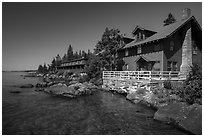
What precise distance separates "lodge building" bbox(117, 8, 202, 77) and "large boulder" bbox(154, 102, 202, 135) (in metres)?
12.7

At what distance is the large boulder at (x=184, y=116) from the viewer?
8.23 meters

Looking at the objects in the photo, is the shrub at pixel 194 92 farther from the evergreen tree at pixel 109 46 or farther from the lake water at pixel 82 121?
the evergreen tree at pixel 109 46

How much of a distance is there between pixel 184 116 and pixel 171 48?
15786 mm

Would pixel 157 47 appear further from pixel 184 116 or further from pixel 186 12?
pixel 184 116

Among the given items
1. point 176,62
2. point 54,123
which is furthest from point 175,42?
point 54,123

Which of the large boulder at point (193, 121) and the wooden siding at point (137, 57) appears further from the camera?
the wooden siding at point (137, 57)

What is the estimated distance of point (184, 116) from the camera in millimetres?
9445

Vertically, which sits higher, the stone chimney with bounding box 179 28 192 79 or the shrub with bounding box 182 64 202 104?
the stone chimney with bounding box 179 28 192 79

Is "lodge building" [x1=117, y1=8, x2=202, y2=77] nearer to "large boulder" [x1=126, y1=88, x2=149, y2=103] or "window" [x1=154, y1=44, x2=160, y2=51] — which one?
"window" [x1=154, y1=44, x2=160, y2=51]

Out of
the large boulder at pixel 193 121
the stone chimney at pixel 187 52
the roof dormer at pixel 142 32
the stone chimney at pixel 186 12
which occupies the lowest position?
the large boulder at pixel 193 121

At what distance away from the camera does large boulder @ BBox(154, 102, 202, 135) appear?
8226mm

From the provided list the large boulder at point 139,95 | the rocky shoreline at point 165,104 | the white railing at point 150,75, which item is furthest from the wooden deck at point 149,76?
the large boulder at point 139,95

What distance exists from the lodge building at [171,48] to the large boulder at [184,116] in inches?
498

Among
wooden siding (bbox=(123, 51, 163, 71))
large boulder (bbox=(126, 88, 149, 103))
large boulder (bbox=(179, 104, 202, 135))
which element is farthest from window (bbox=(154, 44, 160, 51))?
large boulder (bbox=(179, 104, 202, 135))
